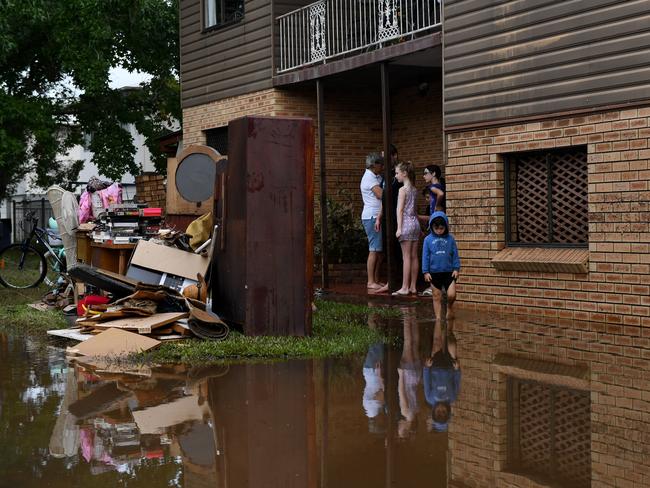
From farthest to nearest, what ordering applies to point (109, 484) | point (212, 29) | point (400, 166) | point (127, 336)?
point (212, 29)
point (400, 166)
point (127, 336)
point (109, 484)

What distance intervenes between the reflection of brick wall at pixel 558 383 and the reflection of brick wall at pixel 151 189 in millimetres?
9964

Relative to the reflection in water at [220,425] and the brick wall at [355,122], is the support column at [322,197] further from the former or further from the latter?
the reflection in water at [220,425]

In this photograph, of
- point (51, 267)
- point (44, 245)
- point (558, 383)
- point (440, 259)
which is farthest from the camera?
point (51, 267)

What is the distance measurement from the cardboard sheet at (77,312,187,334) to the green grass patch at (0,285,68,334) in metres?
1.65

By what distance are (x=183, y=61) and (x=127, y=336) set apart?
12.8 m

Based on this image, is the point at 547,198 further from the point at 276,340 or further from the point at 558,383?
the point at 558,383

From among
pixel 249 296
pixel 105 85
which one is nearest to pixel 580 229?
pixel 249 296

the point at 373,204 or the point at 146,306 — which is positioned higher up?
the point at 373,204

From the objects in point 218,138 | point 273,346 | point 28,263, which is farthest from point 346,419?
point 218,138

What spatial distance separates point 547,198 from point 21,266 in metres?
9.82

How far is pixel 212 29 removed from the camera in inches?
804

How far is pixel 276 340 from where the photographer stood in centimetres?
988

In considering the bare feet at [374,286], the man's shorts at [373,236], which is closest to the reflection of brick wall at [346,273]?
the bare feet at [374,286]

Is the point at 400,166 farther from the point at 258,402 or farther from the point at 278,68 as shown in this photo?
the point at 258,402
